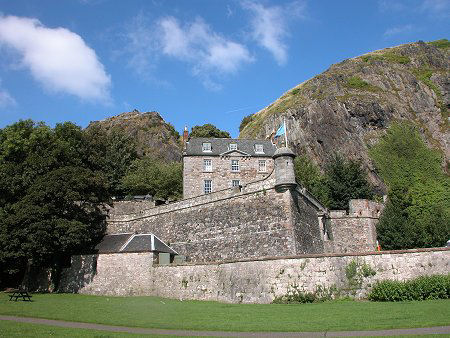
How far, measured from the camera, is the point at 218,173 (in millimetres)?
49031

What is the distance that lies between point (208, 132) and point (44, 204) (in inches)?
2017

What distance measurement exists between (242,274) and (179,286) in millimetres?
5929

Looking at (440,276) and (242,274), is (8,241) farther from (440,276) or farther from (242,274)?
(440,276)

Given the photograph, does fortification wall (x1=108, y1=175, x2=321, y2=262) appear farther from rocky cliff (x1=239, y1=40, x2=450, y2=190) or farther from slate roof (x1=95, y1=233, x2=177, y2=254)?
rocky cliff (x1=239, y1=40, x2=450, y2=190)

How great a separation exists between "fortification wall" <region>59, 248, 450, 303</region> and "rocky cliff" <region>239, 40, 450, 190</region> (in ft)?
113

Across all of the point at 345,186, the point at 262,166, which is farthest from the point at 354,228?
the point at 262,166

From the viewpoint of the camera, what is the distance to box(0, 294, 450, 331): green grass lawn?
45.2 ft

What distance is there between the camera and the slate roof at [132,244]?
33375 mm

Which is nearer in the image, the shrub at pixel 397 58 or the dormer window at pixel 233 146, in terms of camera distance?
the dormer window at pixel 233 146

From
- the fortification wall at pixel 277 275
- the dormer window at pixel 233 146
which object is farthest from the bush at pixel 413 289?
the dormer window at pixel 233 146

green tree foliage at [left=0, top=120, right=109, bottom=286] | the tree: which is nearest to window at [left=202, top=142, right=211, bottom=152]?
the tree

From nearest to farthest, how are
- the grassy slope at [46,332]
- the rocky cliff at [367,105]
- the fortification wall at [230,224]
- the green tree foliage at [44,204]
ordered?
the grassy slope at [46,332]
the fortification wall at [230,224]
the green tree foliage at [44,204]
the rocky cliff at [367,105]

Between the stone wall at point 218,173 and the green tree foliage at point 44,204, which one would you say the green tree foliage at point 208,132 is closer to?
the stone wall at point 218,173

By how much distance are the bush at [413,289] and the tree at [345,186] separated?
88.2 ft
